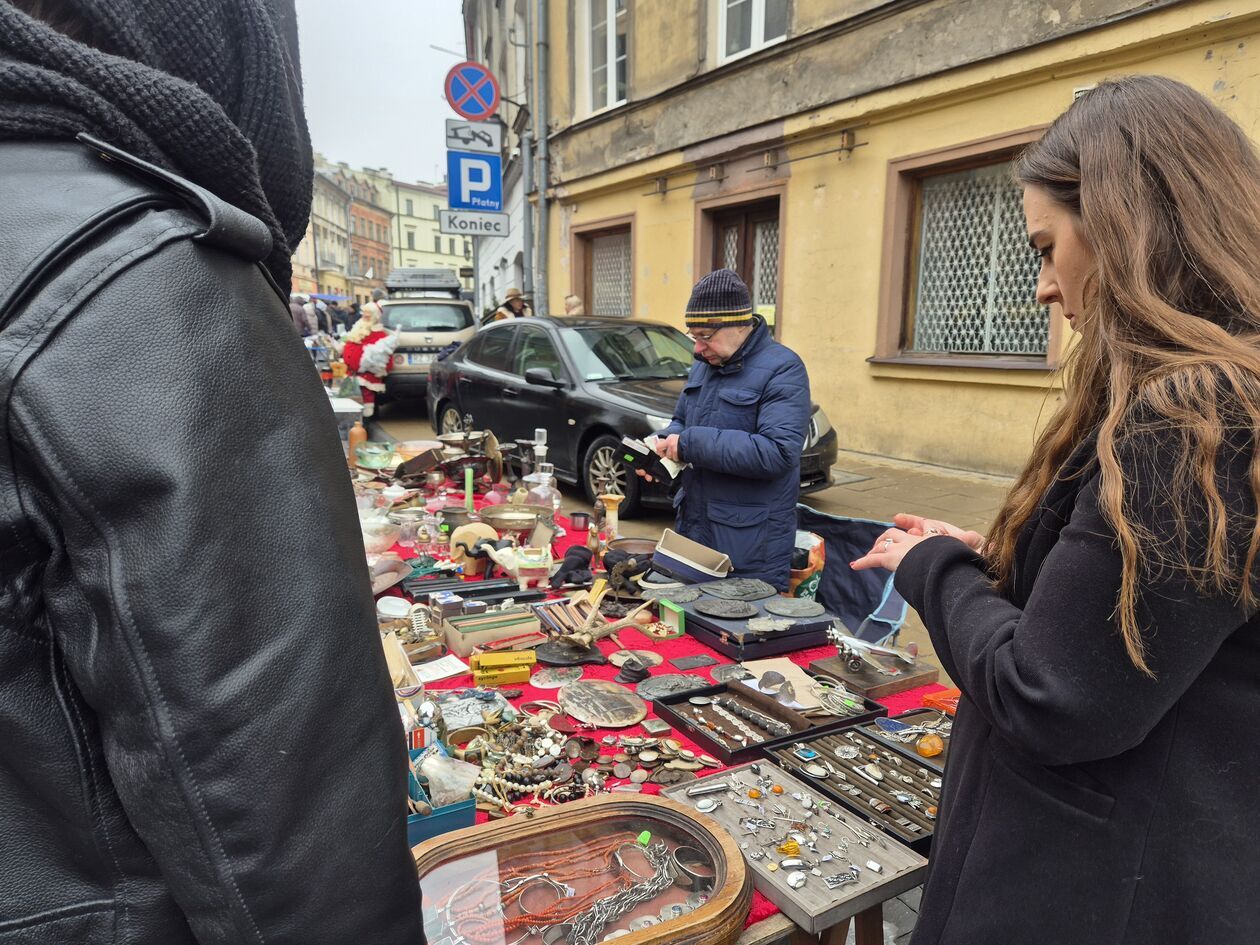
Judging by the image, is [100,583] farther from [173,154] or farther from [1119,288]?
[1119,288]

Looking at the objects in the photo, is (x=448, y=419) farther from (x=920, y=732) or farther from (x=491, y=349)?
(x=920, y=732)

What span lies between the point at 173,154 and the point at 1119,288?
1047 millimetres

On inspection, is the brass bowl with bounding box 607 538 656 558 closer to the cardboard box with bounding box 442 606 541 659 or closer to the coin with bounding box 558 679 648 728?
the cardboard box with bounding box 442 606 541 659

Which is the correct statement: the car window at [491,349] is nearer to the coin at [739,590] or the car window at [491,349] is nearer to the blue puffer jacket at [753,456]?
the blue puffer jacket at [753,456]

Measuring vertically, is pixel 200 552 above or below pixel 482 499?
above

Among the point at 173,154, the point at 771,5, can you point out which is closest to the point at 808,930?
the point at 173,154

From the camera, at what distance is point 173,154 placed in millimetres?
699

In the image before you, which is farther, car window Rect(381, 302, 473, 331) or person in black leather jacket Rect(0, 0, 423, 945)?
car window Rect(381, 302, 473, 331)

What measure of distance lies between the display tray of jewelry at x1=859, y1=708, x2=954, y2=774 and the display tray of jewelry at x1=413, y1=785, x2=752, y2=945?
57 centimetres

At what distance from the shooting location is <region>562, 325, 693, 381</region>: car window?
683cm

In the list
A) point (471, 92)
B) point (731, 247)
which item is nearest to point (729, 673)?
point (731, 247)

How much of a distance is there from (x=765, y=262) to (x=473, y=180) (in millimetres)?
3564

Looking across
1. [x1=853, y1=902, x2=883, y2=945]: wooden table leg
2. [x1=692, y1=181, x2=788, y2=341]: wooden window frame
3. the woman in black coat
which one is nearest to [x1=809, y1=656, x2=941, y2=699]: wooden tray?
[x1=853, y1=902, x2=883, y2=945]: wooden table leg

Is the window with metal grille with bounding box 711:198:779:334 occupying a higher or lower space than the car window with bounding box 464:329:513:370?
higher
